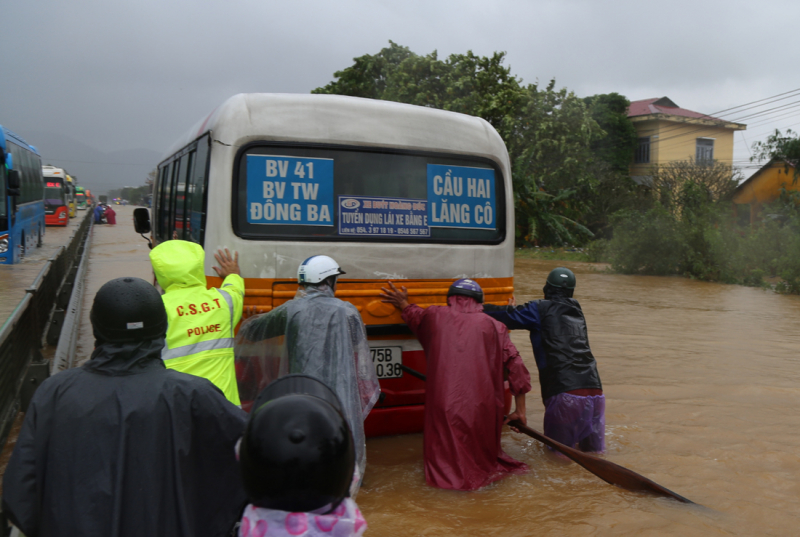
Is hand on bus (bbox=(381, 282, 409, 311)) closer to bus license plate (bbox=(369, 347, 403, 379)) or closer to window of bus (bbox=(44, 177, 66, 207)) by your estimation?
bus license plate (bbox=(369, 347, 403, 379))

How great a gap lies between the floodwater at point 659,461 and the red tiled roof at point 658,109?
34.8 m

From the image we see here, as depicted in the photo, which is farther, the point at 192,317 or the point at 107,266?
the point at 107,266

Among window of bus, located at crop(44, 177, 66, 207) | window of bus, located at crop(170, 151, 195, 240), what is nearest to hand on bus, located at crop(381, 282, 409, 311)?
window of bus, located at crop(170, 151, 195, 240)

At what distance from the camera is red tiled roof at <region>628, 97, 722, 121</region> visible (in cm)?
4250

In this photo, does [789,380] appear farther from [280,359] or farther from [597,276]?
[597,276]

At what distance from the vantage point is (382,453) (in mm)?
5113

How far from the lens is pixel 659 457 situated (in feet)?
17.9

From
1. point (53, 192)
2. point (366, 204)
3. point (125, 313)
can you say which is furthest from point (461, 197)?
point (53, 192)

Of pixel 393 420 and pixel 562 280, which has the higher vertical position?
pixel 562 280

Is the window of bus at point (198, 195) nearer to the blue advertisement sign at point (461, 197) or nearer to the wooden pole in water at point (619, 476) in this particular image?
the blue advertisement sign at point (461, 197)

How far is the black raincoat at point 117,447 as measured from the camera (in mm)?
1869

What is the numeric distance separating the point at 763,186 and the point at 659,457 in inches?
1243

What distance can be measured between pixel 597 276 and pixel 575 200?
10.7 meters

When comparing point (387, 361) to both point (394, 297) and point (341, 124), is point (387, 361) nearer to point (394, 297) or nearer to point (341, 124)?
point (394, 297)
